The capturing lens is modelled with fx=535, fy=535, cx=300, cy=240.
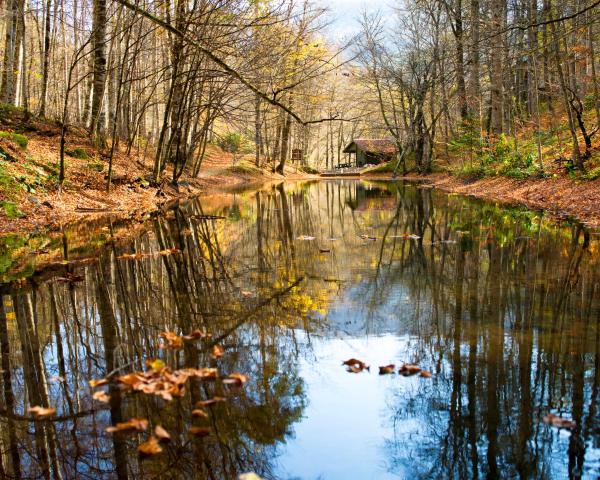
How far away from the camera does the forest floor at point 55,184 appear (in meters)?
11.8

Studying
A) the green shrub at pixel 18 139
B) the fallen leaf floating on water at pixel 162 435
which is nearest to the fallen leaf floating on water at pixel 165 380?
the fallen leaf floating on water at pixel 162 435

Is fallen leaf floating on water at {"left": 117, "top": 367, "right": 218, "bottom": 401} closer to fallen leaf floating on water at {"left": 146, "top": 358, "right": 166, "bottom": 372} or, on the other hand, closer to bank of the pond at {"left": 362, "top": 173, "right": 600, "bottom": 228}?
fallen leaf floating on water at {"left": 146, "top": 358, "right": 166, "bottom": 372}

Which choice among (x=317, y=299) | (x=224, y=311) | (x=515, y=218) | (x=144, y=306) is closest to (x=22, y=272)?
(x=144, y=306)

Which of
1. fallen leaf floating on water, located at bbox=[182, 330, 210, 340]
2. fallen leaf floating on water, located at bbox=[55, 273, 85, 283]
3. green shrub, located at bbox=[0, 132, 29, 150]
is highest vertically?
green shrub, located at bbox=[0, 132, 29, 150]

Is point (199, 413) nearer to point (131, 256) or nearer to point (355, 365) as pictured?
point (355, 365)

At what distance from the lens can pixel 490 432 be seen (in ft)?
9.51

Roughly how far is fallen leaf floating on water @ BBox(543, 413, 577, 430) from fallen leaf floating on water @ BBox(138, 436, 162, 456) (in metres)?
2.10

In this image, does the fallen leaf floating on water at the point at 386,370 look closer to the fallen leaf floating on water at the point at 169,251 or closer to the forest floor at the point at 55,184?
the fallen leaf floating on water at the point at 169,251

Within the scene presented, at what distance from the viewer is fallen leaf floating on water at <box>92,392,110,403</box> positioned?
3.28 metres

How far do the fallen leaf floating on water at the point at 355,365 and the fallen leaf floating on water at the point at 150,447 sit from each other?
5.02ft

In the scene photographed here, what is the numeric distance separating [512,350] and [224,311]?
8.53 ft

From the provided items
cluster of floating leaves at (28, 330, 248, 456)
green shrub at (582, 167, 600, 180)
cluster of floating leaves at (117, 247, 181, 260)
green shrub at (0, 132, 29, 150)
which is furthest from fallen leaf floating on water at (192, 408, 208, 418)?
green shrub at (0, 132, 29, 150)

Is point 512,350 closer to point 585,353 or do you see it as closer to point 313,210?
point 585,353

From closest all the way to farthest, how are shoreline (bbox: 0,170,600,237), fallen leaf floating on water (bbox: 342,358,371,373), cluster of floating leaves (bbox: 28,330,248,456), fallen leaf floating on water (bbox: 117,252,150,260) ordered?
cluster of floating leaves (bbox: 28,330,248,456) < fallen leaf floating on water (bbox: 342,358,371,373) < fallen leaf floating on water (bbox: 117,252,150,260) < shoreline (bbox: 0,170,600,237)
